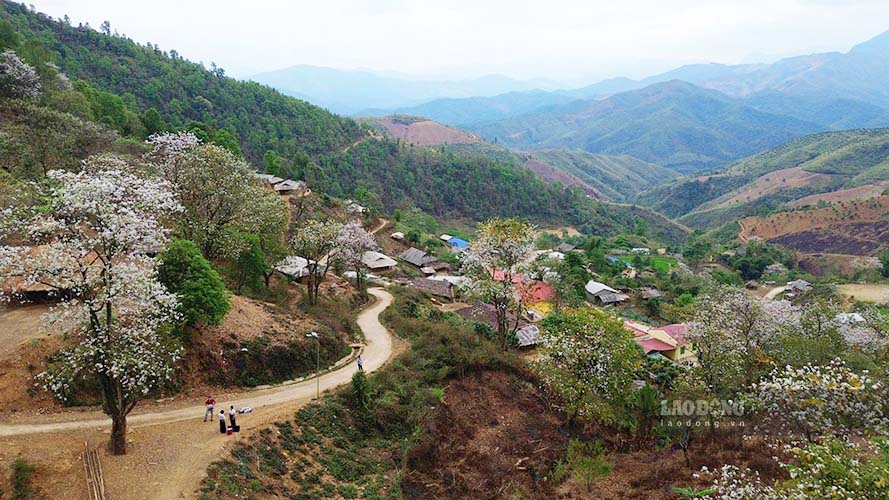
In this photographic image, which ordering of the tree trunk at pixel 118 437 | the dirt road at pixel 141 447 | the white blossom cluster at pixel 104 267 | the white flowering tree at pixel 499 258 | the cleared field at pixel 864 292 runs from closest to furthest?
1. the white blossom cluster at pixel 104 267
2. the dirt road at pixel 141 447
3. the tree trunk at pixel 118 437
4. the white flowering tree at pixel 499 258
5. the cleared field at pixel 864 292

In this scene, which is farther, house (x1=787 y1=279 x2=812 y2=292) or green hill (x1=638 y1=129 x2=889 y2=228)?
green hill (x1=638 y1=129 x2=889 y2=228)

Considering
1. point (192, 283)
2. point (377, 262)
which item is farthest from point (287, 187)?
point (192, 283)

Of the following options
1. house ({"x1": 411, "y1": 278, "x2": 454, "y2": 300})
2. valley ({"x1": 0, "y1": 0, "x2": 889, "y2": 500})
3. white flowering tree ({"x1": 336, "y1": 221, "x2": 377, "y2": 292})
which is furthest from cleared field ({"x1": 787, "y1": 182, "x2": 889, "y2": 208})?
white flowering tree ({"x1": 336, "y1": 221, "x2": 377, "y2": 292})

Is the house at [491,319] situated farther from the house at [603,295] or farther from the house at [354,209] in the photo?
the house at [354,209]

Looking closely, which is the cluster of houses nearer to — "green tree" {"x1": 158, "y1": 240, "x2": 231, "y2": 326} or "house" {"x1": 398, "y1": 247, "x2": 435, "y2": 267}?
"house" {"x1": 398, "y1": 247, "x2": 435, "y2": 267}

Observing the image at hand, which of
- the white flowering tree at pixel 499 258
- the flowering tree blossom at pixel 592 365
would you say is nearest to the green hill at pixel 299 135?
the white flowering tree at pixel 499 258

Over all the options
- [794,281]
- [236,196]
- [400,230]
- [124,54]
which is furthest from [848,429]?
[124,54]

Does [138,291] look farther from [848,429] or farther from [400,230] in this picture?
[400,230]

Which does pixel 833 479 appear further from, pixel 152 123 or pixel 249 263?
pixel 152 123
